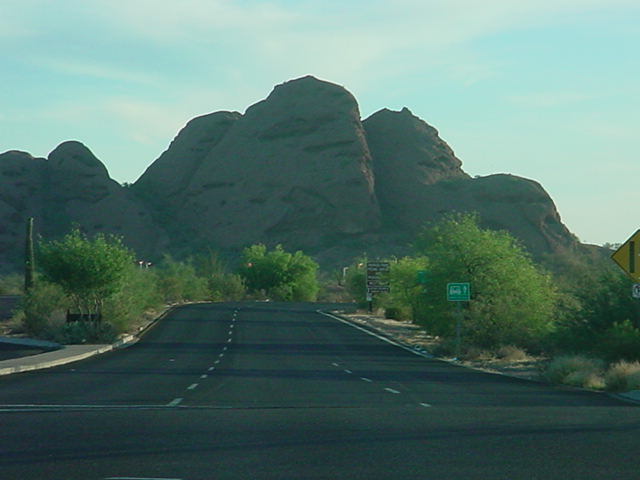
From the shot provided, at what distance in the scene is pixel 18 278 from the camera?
103m

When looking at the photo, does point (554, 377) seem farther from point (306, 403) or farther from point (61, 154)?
point (61, 154)

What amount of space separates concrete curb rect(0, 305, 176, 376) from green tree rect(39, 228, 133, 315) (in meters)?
2.57

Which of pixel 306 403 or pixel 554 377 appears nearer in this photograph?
pixel 306 403

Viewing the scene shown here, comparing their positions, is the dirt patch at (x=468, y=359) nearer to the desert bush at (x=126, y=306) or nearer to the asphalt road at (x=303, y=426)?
the asphalt road at (x=303, y=426)

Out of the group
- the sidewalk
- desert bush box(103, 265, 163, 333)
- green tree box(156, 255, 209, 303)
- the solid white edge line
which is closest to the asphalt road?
the sidewalk

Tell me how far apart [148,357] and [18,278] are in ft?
222

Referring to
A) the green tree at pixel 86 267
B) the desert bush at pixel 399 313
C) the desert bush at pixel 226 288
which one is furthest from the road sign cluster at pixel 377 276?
the desert bush at pixel 226 288

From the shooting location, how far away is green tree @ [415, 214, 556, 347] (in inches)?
1779

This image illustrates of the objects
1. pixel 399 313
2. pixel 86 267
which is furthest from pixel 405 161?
pixel 86 267

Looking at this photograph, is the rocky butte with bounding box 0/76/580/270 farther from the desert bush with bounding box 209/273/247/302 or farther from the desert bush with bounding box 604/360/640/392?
the desert bush with bounding box 604/360/640/392

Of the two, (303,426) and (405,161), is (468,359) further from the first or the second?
(405,161)

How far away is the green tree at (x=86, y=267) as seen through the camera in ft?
161

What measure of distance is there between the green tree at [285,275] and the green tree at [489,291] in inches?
2888

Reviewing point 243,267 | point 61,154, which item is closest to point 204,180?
point 61,154
